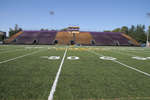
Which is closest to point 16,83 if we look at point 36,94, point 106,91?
point 36,94

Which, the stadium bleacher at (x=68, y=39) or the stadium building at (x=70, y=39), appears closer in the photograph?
the stadium building at (x=70, y=39)

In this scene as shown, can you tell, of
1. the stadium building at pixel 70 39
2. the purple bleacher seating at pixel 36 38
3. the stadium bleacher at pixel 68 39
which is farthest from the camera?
the purple bleacher seating at pixel 36 38

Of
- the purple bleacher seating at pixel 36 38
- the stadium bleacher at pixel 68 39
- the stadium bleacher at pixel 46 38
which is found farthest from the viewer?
the stadium bleacher at pixel 46 38

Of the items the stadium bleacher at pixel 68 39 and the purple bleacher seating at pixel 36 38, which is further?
the purple bleacher seating at pixel 36 38

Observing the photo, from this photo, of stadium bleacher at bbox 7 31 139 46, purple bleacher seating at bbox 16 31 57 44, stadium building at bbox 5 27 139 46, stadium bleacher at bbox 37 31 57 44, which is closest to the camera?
stadium building at bbox 5 27 139 46

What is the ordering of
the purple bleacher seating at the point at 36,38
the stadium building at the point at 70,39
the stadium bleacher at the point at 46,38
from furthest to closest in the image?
the stadium bleacher at the point at 46,38 → the purple bleacher seating at the point at 36,38 → the stadium building at the point at 70,39

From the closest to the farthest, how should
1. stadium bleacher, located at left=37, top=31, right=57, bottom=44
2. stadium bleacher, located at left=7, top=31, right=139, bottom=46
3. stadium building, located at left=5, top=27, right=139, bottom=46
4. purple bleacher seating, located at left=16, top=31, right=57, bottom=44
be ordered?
stadium building, located at left=5, top=27, right=139, bottom=46, stadium bleacher, located at left=7, top=31, right=139, bottom=46, purple bleacher seating, located at left=16, top=31, right=57, bottom=44, stadium bleacher, located at left=37, top=31, right=57, bottom=44

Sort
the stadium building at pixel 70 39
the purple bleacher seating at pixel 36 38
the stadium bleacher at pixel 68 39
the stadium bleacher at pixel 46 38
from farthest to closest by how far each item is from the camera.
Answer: the stadium bleacher at pixel 46 38 → the purple bleacher seating at pixel 36 38 → the stadium bleacher at pixel 68 39 → the stadium building at pixel 70 39

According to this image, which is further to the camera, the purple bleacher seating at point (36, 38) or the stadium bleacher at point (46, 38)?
the stadium bleacher at point (46, 38)

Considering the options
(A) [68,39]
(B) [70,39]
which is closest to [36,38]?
(A) [68,39]

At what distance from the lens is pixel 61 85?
3465 mm

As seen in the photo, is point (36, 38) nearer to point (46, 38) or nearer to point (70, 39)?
point (46, 38)

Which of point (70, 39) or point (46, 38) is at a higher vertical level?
point (46, 38)

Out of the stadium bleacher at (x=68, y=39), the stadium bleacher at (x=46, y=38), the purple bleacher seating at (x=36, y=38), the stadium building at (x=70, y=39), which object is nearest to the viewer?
the stadium building at (x=70, y=39)
